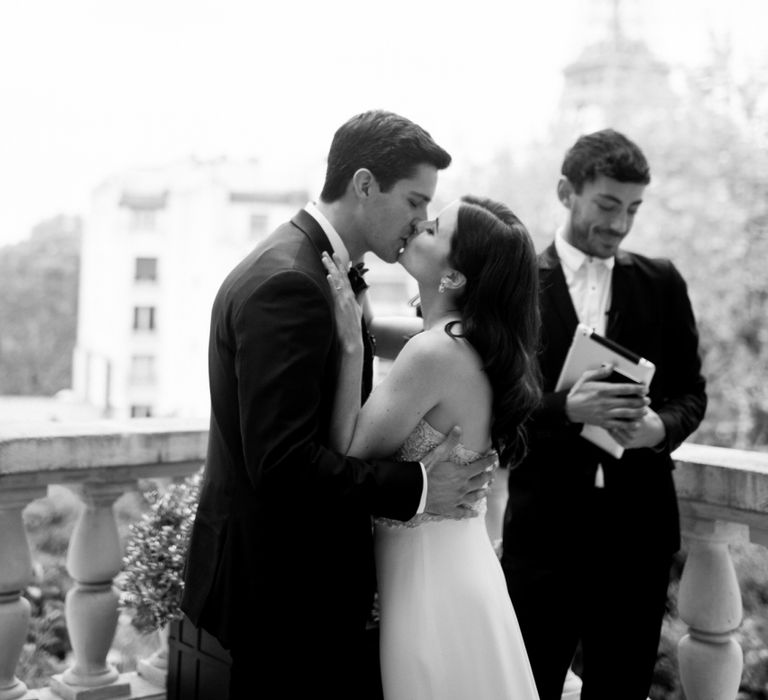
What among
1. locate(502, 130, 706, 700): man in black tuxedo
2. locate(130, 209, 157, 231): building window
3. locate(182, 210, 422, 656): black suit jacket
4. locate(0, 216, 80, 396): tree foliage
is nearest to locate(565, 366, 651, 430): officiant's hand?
locate(502, 130, 706, 700): man in black tuxedo

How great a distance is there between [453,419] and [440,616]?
0.44m

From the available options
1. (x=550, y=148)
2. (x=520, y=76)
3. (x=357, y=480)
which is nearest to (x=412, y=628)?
(x=357, y=480)

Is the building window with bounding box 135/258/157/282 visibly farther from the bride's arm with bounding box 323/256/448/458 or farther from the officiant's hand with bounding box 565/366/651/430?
the bride's arm with bounding box 323/256/448/458

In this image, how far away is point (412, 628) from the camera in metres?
2.17

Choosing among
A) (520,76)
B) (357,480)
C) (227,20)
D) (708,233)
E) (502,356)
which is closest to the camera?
(357,480)

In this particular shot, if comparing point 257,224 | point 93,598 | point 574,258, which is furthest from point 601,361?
point 257,224

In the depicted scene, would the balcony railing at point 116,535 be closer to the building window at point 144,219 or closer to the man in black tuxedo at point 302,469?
the man in black tuxedo at point 302,469

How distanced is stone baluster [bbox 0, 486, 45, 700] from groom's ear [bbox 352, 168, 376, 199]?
Result: 4.40 ft

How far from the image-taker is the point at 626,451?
2.72m

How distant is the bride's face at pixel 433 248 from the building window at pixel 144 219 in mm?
39917

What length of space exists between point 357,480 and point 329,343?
11.1 inches

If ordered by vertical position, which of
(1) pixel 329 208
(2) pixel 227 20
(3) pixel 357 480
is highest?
(2) pixel 227 20

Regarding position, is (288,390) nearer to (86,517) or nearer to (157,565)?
(157,565)

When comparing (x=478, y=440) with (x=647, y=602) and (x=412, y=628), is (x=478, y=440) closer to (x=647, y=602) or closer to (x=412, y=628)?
(x=412, y=628)
